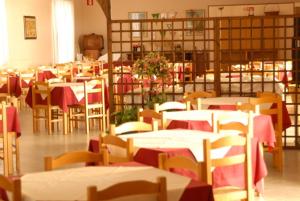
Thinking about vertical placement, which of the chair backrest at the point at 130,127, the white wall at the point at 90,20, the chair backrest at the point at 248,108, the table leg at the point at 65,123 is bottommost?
the table leg at the point at 65,123

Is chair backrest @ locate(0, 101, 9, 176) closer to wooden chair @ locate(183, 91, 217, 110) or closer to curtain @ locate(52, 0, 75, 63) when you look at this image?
wooden chair @ locate(183, 91, 217, 110)

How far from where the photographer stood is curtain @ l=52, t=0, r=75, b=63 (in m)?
19.4

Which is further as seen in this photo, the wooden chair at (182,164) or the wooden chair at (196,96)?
the wooden chair at (196,96)

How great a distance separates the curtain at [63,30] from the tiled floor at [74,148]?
308 inches

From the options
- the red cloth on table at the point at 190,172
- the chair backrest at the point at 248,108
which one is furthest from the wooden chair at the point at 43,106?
the red cloth on table at the point at 190,172

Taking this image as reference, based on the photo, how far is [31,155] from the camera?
27.7ft

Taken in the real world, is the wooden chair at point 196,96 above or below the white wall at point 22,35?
below

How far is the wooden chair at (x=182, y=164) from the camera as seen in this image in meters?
3.72

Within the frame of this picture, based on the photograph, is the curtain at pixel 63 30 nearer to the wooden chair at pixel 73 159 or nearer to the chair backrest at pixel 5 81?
the chair backrest at pixel 5 81

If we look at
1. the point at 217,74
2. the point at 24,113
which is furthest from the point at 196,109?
the point at 24,113

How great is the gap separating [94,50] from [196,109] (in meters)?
14.5

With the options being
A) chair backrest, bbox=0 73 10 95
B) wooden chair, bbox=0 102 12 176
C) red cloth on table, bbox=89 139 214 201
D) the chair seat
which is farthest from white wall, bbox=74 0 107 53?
the chair seat

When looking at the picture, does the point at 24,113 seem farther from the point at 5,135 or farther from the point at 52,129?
the point at 5,135

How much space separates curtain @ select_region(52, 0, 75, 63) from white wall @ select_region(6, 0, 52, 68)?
0.36m
